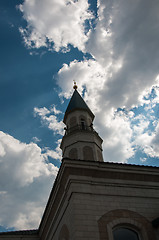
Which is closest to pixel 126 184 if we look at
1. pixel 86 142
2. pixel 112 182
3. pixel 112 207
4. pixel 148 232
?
pixel 112 182

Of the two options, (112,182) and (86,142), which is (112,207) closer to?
(112,182)

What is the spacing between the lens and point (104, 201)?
11359 millimetres

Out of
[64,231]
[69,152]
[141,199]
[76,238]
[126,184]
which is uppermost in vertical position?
[69,152]

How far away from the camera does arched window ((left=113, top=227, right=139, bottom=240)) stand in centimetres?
1068

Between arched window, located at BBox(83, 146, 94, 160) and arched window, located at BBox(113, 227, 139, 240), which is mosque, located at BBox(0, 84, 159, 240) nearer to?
arched window, located at BBox(113, 227, 139, 240)

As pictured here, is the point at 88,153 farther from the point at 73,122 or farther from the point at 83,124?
the point at 73,122

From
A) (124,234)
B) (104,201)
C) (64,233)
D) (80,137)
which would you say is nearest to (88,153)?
(80,137)

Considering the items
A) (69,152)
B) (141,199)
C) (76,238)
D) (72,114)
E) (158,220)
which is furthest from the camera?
(72,114)

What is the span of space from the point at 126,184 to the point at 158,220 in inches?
91.4

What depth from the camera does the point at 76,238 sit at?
31.9ft

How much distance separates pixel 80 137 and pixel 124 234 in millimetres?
10650

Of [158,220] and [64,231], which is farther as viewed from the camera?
[64,231]

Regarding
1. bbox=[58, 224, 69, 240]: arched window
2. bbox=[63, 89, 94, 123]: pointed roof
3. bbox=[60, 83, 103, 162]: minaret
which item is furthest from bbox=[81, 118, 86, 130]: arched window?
bbox=[58, 224, 69, 240]: arched window

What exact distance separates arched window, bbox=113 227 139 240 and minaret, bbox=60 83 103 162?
8.54m
